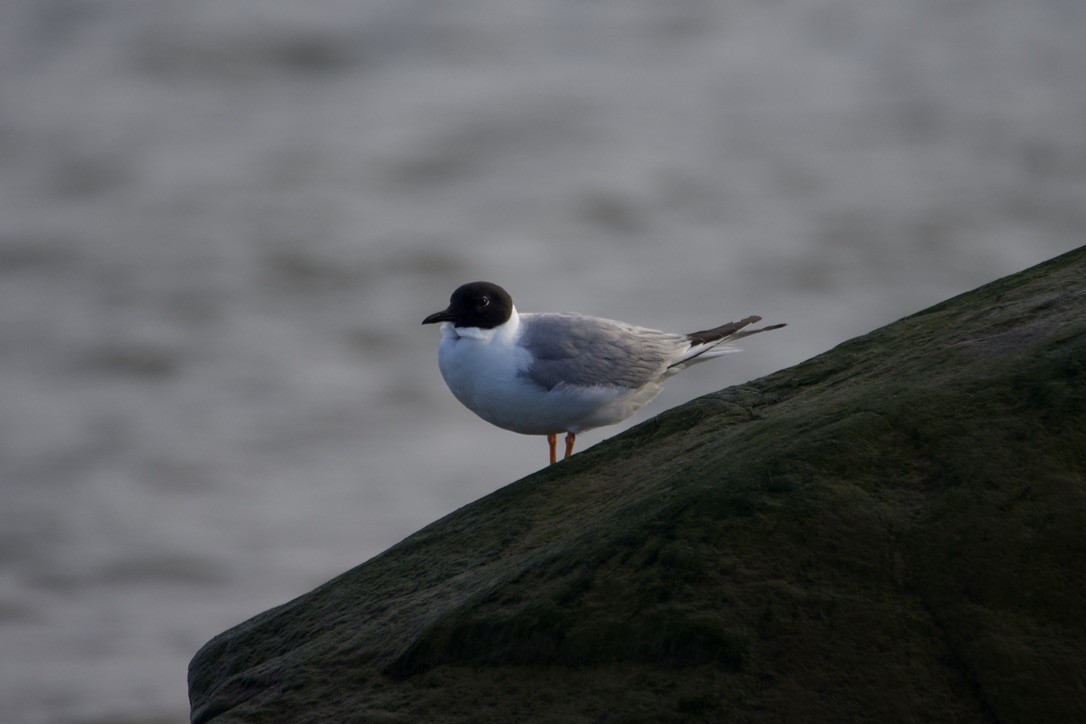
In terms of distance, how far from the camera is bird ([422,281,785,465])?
605cm

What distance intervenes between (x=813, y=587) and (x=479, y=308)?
3415mm

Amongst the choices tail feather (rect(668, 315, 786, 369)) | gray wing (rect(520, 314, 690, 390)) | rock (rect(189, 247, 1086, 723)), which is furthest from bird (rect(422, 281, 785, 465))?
rock (rect(189, 247, 1086, 723))

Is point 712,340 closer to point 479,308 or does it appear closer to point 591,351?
point 591,351

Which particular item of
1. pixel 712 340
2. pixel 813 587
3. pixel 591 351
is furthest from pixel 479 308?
pixel 813 587

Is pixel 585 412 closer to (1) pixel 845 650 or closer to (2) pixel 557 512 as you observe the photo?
(2) pixel 557 512

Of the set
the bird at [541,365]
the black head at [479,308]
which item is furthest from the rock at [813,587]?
the black head at [479,308]

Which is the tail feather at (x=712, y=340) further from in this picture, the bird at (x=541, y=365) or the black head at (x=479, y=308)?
the black head at (x=479, y=308)

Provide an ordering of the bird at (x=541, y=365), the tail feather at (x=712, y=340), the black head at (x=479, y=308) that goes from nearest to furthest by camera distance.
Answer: the bird at (x=541, y=365) → the black head at (x=479, y=308) → the tail feather at (x=712, y=340)

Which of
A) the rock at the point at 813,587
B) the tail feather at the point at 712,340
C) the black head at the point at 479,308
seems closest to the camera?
the rock at the point at 813,587

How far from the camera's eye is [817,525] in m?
3.10

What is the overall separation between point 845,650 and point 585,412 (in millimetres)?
3333

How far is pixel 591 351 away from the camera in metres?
6.28

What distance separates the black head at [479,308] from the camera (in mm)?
6215

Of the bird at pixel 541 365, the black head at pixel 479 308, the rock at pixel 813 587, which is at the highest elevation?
the black head at pixel 479 308
